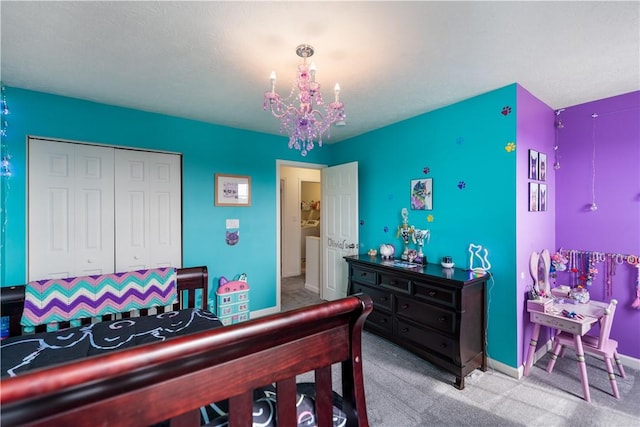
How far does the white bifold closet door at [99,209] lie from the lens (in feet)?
7.98

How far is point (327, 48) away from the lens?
1.78 meters

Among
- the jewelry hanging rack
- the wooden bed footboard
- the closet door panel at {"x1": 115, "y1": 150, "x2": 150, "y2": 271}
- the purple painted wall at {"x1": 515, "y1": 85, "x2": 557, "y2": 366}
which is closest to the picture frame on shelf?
the closet door panel at {"x1": 115, "y1": 150, "x2": 150, "y2": 271}

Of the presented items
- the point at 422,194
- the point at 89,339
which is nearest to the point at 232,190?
the point at 89,339

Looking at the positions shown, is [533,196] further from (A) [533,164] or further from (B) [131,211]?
(B) [131,211]

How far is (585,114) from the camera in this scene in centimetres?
269

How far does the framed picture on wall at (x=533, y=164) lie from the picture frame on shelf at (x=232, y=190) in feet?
9.94

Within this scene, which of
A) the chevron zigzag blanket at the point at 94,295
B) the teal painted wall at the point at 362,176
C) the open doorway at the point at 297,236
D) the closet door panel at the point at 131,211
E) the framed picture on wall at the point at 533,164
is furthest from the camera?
the open doorway at the point at 297,236

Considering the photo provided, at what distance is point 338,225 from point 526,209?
2.23 meters

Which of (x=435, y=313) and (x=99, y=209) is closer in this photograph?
(x=435, y=313)

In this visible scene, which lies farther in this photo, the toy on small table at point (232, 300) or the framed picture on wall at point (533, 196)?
the toy on small table at point (232, 300)

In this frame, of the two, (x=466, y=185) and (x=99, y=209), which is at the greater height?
(x=466, y=185)

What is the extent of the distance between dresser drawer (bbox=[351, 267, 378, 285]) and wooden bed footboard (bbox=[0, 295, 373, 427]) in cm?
201

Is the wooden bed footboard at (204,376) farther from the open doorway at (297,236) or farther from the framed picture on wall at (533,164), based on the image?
the open doorway at (297,236)

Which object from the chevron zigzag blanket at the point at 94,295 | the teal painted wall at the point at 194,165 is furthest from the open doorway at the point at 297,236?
the chevron zigzag blanket at the point at 94,295
